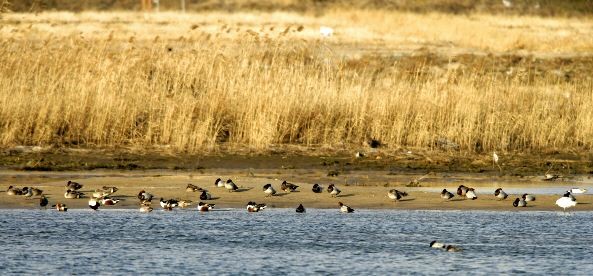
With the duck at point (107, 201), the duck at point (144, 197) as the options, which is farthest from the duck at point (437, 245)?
the duck at point (107, 201)

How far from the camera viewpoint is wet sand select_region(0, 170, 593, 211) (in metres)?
12.1

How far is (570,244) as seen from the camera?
33.4ft

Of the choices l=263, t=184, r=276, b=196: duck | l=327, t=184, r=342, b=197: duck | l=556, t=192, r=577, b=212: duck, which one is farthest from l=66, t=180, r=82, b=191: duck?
l=556, t=192, r=577, b=212: duck

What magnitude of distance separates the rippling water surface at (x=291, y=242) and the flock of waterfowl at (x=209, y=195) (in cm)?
11

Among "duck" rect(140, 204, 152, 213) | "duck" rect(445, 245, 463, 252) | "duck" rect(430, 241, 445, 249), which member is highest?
"duck" rect(140, 204, 152, 213)

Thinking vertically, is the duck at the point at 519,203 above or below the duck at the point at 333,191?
below

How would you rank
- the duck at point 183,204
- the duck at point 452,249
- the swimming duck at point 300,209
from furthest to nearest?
the duck at point 183,204 → the swimming duck at point 300,209 → the duck at point 452,249

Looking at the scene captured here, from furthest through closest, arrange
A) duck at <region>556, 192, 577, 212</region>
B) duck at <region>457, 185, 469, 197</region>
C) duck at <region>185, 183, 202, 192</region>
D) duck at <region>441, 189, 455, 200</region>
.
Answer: duck at <region>185, 183, 202, 192</region>, duck at <region>457, 185, 469, 197</region>, duck at <region>441, 189, 455, 200</region>, duck at <region>556, 192, 577, 212</region>

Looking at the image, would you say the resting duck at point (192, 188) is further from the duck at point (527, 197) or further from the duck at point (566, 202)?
the duck at point (566, 202)

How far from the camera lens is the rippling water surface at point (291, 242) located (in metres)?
9.27

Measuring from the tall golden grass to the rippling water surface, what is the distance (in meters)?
4.18

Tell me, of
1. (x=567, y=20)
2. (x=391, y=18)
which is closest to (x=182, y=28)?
(x=391, y=18)

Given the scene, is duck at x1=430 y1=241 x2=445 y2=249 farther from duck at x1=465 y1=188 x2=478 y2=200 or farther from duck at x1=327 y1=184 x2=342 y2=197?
duck at x1=327 y1=184 x2=342 y2=197

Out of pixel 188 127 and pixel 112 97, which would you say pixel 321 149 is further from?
pixel 112 97
